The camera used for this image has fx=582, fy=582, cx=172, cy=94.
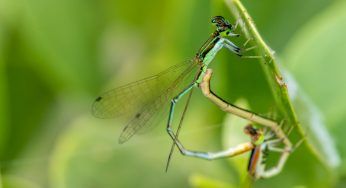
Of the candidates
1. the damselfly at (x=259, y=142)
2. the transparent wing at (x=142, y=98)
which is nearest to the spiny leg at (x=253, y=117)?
the damselfly at (x=259, y=142)

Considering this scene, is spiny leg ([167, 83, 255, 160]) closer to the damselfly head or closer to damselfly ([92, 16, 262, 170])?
damselfly ([92, 16, 262, 170])

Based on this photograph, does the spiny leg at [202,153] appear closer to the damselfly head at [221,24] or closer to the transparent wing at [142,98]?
the transparent wing at [142,98]

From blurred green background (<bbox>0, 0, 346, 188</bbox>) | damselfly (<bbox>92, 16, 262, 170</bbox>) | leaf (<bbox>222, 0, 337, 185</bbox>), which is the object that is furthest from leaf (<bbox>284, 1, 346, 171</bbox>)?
damselfly (<bbox>92, 16, 262, 170</bbox>)

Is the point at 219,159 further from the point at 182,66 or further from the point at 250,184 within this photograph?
the point at 182,66

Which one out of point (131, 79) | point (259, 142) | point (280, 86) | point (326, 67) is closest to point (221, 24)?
point (280, 86)

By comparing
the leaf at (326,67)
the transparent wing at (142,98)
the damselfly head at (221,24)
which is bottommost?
the leaf at (326,67)

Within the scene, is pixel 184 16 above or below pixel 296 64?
above

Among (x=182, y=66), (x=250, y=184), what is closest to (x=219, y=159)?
(x=250, y=184)
